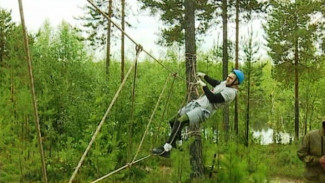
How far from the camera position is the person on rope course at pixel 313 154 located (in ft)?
14.4

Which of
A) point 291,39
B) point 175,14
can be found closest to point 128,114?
point 175,14

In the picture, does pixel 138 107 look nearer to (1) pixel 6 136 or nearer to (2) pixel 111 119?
(2) pixel 111 119

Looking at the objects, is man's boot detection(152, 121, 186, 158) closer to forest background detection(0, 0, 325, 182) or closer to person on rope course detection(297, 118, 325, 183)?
forest background detection(0, 0, 325, 182)

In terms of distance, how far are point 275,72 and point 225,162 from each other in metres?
14.1

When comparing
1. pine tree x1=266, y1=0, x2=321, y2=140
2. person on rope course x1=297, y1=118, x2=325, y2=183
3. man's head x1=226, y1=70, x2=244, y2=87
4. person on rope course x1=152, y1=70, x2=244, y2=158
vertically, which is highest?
pine tree x1=266, y1=0, x2=321, y2=140

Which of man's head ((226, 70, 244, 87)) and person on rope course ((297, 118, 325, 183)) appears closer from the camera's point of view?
person on rope course ((297, 118, 325, 183))

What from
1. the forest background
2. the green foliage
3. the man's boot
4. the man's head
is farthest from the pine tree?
the man's boot

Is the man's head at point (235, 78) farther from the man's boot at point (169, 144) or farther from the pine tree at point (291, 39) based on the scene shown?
the pine tree at point (291, 39)

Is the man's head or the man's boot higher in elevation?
the man's head

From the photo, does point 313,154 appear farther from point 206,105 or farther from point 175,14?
point 175,14

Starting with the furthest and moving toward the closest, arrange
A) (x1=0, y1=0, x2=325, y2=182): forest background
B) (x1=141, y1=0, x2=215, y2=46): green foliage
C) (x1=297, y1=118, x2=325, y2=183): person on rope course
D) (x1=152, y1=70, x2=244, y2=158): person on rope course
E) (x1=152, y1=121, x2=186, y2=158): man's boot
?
(x1=141, y1=0, x2=215, y2=46): green foliage
(x1=0, y1=0, x2=325, y2=182): forest background
(x1=152, y1=121, x2=186, y2=158): man's boot
(x1=152, y1=70, x2=244, y2=158): person on rope course
(x1=297, y1=118, x2=325, y2=183): person on rope course

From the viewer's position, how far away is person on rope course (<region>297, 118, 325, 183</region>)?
4.39 meters

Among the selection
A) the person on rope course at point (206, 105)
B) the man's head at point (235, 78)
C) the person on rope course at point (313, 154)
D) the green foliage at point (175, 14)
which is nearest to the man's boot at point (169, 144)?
the person on rope course at point (206, 105)

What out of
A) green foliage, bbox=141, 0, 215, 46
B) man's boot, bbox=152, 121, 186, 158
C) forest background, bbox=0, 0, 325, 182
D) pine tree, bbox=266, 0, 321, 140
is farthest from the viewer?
pine tree, bbox=266, 0, 321, 140
